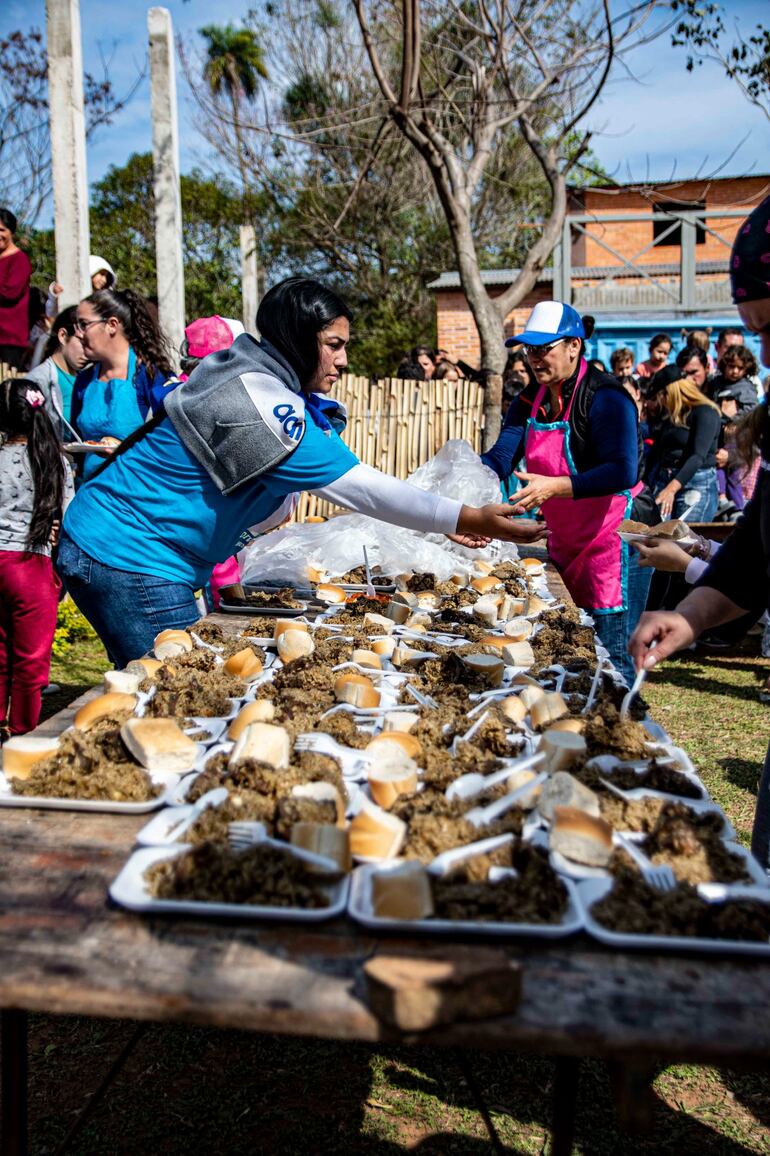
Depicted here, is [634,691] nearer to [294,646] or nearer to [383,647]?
[383,647]

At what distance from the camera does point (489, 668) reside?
6.68 ft

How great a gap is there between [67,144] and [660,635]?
608cm

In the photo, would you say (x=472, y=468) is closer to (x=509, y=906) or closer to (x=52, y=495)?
(x=52, y=495)

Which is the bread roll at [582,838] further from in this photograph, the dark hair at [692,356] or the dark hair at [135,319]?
the dark hair at [692,356]

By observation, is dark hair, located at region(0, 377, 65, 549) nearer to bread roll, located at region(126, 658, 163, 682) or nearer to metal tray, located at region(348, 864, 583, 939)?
bread roll, located at region(126, 658, 163, 682)

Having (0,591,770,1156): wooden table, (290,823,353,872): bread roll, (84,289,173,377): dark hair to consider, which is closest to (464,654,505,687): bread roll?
(290,823,353,872): bread roll

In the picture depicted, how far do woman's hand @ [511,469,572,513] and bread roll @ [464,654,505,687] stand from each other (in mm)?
1039

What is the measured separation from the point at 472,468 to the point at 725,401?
3200 mm

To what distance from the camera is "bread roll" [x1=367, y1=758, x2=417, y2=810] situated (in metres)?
1.41

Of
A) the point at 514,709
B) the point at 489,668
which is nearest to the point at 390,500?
the point at 489,668

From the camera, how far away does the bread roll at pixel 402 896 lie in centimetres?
111

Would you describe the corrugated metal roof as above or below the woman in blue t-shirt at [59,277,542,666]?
above

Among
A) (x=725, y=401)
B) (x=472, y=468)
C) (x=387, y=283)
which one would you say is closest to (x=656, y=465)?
(x=725, y=401)

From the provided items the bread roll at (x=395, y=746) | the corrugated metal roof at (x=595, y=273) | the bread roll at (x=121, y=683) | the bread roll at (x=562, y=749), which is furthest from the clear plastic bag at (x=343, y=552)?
the corrugated metal roof at (x=595, y=273)
